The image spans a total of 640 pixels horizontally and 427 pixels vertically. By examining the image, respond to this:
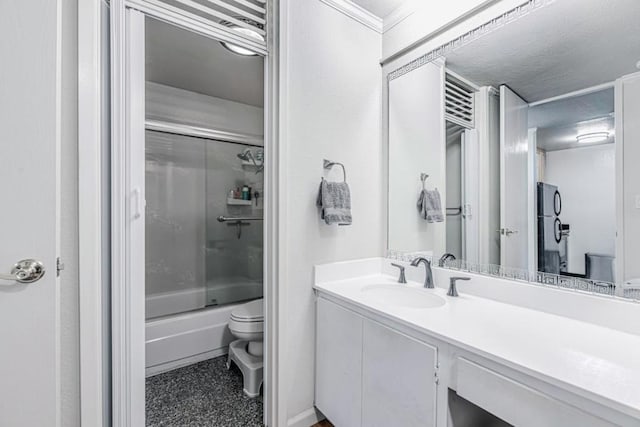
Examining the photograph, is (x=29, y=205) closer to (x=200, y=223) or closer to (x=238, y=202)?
(x=200, y=223)

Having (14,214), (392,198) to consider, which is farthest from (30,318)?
(392,198)

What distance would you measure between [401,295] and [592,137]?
3.36ft

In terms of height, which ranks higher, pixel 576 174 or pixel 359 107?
pixel 359 107

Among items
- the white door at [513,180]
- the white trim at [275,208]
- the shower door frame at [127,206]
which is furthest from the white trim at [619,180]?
the shower door frame at [127,206]

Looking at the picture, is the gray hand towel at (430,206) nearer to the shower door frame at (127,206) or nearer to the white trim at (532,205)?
the white trim at (532,205)

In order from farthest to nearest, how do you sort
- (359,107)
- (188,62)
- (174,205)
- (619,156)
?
(174,205) → (188,62) → (359,107) → (619,156)

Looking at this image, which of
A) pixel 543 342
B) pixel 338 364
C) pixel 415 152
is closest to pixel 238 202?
pixel 415 152

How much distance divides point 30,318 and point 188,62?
1853 mm

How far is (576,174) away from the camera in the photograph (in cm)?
109

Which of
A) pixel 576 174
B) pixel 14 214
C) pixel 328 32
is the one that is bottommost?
pixel 14 214

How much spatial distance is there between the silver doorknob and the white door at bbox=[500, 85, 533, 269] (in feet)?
5.67

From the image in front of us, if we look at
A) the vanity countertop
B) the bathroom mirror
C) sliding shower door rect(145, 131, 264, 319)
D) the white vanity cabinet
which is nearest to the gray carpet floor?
the white vanity cabinet

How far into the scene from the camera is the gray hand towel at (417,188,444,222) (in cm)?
156

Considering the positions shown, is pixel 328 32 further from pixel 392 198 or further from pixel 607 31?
pixel 607 31
